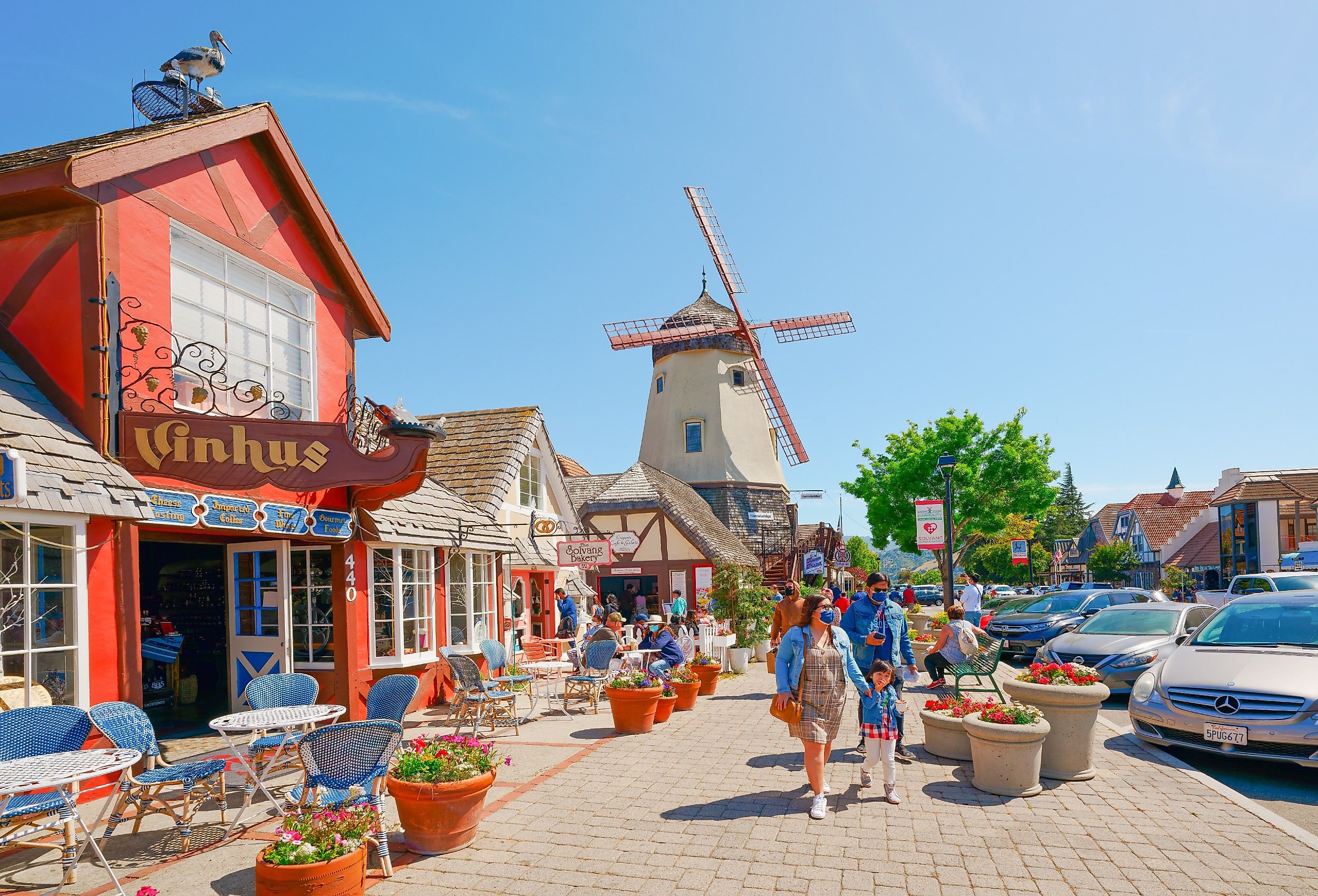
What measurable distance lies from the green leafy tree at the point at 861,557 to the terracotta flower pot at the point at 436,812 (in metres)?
83.4

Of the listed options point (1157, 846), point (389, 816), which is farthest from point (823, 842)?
point (389, 816)

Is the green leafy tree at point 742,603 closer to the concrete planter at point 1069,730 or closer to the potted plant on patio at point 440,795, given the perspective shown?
the concrete planter at point 1069,730

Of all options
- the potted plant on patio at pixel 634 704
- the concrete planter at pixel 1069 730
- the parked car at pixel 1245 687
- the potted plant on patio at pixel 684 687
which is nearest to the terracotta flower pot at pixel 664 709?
the potted plant on patio at pixel 634 704

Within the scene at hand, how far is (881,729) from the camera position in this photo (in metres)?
6.92

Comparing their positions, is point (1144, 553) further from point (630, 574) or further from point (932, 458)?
point (630, 574)

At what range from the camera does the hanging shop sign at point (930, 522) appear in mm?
16219

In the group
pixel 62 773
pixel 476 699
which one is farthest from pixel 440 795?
pixel 476 699

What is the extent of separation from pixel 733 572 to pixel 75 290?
1306 centimetres

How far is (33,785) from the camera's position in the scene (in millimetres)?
4453

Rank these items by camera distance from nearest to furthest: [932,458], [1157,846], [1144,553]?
[1157,846] < [932,458] < [1144,553]

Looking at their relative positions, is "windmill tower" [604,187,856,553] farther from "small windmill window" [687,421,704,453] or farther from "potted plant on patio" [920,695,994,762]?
"potted plant on patio" [920,695,994,762]

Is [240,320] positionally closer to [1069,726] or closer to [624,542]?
[1069,726]

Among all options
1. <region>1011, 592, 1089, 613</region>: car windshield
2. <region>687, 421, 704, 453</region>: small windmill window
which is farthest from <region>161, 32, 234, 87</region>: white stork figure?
<region>687, 421, 704, 453</region>: small windmill window

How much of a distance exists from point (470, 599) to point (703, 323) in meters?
25.2
